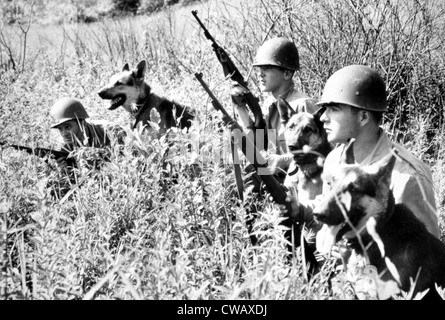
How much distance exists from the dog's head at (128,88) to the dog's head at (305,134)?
9.72 ft

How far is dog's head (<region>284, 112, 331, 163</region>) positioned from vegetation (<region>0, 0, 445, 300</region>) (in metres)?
0.53

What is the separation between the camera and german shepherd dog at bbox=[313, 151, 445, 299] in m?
2.75

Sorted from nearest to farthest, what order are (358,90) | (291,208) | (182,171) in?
(291,208), (358,90), (182,171)

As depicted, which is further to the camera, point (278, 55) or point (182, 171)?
point (278, 55)

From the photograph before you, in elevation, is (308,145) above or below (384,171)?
below

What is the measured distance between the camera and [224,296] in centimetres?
276

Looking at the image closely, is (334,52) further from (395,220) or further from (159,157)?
(395,220)

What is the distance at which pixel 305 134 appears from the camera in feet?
13.1

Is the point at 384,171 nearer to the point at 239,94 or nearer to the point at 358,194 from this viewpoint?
the point at 358,194

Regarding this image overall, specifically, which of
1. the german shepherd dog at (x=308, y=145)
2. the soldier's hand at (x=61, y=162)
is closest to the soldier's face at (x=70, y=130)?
the soldier's hand at (x=61, y=162)

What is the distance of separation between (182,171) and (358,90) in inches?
67.8

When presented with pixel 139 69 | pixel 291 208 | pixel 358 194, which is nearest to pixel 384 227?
pixel 358 194

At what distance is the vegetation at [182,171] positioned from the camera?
9.23ft
